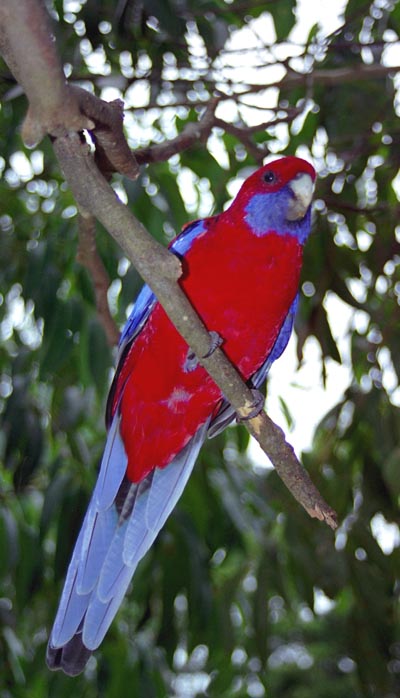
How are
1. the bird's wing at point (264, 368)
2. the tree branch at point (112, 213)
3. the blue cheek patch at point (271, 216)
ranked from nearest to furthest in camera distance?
the tree branch at point (112, 213)
the blue cheek patch at point (271, 216)
the bird's wing at point (264, 368)

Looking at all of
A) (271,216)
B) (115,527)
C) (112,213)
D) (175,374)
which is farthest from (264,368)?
(112,213)

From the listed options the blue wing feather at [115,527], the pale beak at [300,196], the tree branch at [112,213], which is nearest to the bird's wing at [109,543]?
the blue wing feather at [115,527]

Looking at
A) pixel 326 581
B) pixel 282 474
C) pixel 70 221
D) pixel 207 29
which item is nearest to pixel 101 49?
pixel 207 29

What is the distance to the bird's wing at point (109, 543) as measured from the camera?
61.2 inches

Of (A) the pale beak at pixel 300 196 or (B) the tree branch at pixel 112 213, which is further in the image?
(A) the pale beak at pixel 300 196

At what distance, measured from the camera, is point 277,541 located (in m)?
2.48

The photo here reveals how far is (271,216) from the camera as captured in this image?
5.65 feet

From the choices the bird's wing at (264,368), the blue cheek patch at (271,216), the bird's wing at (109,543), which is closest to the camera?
the bird's wing at (109,543)

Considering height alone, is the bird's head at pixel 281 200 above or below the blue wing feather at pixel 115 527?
above

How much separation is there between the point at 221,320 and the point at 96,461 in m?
0.84

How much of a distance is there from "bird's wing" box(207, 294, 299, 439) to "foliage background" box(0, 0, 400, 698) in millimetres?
314

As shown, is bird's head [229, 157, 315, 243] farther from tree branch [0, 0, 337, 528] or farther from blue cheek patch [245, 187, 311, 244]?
tree branch [0, 0, 337, 528]

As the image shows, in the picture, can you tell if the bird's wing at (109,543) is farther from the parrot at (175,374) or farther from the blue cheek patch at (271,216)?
the blue cheek patch at (271,216)

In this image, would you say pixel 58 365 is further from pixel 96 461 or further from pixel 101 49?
pixel 101 49
